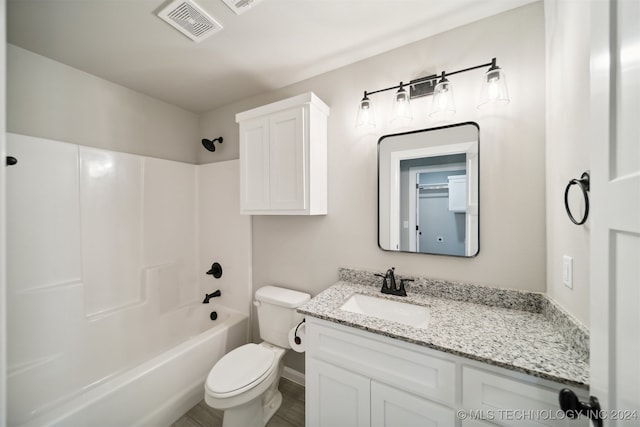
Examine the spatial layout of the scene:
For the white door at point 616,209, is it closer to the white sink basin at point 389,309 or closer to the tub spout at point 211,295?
the white sink basin at point 389,309

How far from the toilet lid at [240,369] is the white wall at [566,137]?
1.56m

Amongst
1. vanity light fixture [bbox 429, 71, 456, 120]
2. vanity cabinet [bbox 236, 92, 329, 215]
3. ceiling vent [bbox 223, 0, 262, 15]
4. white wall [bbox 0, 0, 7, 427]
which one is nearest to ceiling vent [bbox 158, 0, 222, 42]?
ceiling vent [bbox 223, 0, 262, 15]

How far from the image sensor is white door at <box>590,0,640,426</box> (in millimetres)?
459

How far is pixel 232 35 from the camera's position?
1.43 m

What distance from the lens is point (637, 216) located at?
1.48ft

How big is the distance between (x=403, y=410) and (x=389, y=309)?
476 millimetres

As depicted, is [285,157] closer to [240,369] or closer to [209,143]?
[209,143]

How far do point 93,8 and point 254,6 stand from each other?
0.85 m

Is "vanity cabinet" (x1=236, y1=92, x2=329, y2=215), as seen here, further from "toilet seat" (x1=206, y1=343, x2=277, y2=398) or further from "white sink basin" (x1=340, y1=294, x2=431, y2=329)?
"toilet seat" (x1=206, y1=343, x2=277, y2=398)

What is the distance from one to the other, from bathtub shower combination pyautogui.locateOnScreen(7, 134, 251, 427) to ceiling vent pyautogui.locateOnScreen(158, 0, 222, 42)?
1.13 metres

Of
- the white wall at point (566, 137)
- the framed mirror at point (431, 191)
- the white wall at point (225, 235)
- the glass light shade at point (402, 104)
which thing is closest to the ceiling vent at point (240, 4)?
the glass light shade at point (402, 104)

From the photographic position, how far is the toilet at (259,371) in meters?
1.28

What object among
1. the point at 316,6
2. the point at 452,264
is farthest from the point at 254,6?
the point at 452,264

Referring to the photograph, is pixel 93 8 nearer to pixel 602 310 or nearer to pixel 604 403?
pixel 602 310
